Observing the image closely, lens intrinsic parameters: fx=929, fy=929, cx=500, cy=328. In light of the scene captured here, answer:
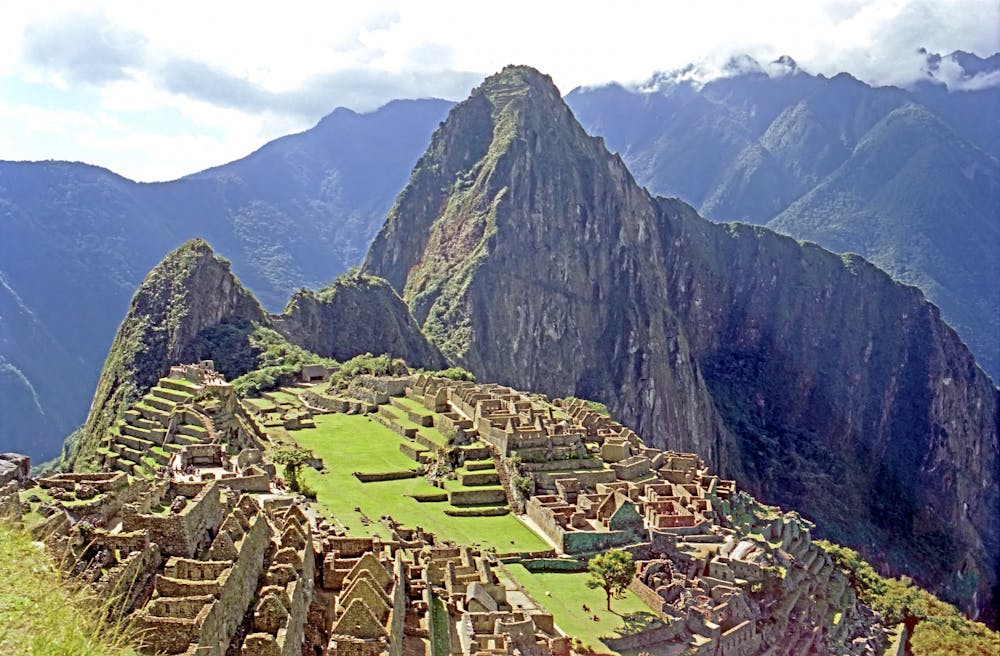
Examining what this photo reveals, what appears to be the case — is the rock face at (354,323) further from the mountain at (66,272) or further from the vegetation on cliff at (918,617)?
the vegetation on cliff at (918,617)

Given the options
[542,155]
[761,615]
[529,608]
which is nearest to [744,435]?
[542,155]

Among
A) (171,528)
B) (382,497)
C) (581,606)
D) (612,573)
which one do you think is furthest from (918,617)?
(171,528)

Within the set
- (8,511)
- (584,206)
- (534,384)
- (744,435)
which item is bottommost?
(744,435)

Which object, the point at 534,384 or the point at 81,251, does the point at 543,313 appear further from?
the point at 81,251

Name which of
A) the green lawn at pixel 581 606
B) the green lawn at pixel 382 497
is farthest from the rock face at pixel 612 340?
the green lawn at pixel 581 606

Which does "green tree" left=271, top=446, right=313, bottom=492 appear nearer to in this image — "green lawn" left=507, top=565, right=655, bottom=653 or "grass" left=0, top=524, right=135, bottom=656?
"green lawn" left=507, top=565, right=655, bottom=653

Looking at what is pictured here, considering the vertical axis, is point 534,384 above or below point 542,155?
below

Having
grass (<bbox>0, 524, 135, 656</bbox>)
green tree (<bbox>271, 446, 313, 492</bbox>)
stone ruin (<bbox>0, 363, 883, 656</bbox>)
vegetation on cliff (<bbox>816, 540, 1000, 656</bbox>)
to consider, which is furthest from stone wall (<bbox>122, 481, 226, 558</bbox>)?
vegetation on cliff (<bbox>816, 540, 1000, 656</bbox>)
